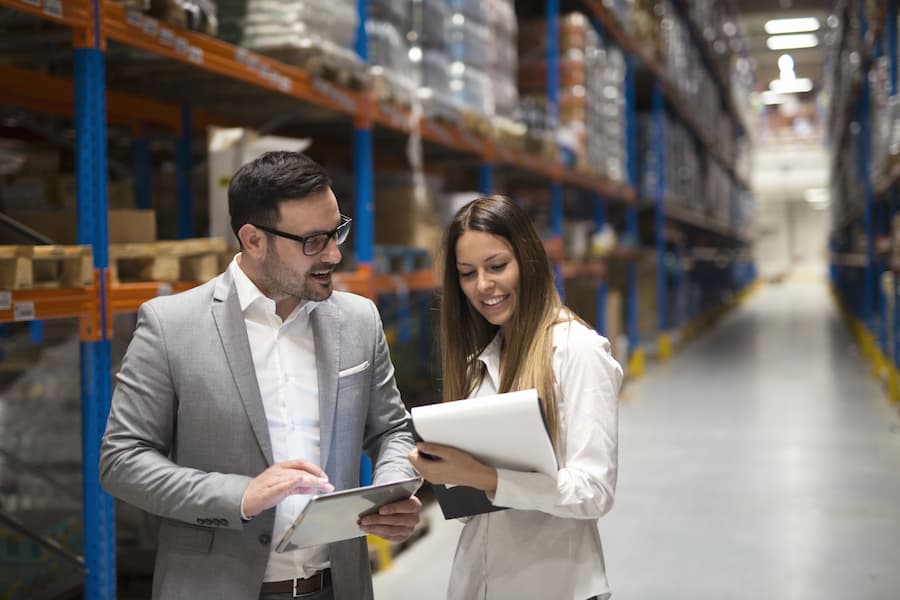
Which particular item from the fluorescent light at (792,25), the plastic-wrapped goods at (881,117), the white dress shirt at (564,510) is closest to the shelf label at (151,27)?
the white dress shirt at (564,510)

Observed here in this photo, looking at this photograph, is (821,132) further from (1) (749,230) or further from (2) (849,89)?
(2) (849,89)

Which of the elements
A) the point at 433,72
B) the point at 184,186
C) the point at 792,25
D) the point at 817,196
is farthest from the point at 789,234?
the point at 184,186

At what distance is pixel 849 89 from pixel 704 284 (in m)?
8.31

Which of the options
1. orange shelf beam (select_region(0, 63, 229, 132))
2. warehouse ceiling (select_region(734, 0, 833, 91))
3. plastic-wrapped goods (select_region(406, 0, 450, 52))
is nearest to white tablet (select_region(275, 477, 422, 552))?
orange shelf beam (select_region(0, 63, 229, 132))

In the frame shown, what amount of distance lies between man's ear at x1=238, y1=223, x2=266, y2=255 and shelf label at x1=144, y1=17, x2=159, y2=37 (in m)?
1.44

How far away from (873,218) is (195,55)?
1167 cm

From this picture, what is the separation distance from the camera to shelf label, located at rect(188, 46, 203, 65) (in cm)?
340

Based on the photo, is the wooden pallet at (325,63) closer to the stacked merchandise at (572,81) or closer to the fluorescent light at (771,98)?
the stacked merchandise at (572,81)

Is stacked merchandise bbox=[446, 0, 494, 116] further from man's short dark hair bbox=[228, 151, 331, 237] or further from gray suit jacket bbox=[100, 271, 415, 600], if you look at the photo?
gray suit jacket bbox=[100, 271, 415, 600]

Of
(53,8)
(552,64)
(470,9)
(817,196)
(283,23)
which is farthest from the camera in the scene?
(817,196)

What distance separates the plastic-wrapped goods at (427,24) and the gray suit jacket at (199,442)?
13.4 feet

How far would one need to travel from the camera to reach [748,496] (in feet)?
19.2

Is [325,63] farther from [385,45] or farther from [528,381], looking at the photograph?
[528,381]

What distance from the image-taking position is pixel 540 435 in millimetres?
1717
